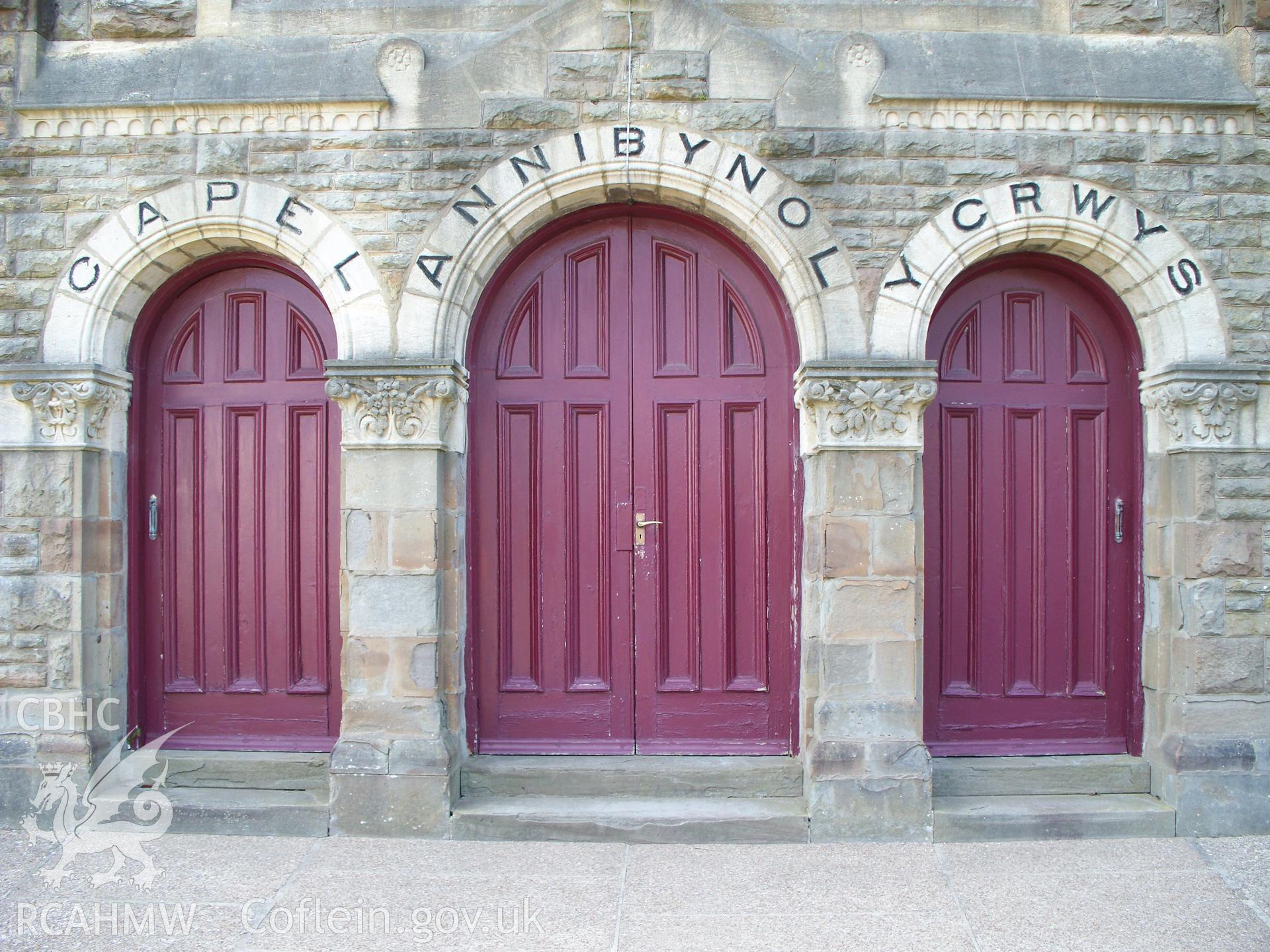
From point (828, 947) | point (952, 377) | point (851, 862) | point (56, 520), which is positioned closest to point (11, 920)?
point (56, 520)

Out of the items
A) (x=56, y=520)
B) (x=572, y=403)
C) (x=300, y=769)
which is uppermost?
(x=572, y=403)

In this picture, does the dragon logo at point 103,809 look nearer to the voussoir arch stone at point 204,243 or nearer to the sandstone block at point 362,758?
the sandstone block at point 362,758

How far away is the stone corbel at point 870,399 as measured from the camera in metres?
4.74

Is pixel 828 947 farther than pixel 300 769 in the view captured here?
No

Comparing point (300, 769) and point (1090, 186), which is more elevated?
point (1090, 186)

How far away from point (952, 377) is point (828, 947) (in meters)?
3.15

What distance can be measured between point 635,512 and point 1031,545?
2322mm

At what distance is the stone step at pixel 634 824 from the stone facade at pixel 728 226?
0.19 m

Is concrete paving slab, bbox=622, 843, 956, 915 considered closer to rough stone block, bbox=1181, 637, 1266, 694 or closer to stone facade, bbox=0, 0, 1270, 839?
stone facade, bbox=0, 0, 1270, 839

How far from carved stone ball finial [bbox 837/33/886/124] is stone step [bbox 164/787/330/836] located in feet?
15.7

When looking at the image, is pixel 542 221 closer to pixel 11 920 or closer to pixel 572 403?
pixel 572 403

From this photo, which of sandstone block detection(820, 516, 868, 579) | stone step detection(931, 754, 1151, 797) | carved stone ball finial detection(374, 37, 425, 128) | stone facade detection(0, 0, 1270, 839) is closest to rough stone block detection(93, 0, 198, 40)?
stone facade detection(0, 0, 1270, 839)

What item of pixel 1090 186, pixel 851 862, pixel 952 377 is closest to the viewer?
pixel 851 862

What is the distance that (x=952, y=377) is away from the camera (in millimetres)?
5250
